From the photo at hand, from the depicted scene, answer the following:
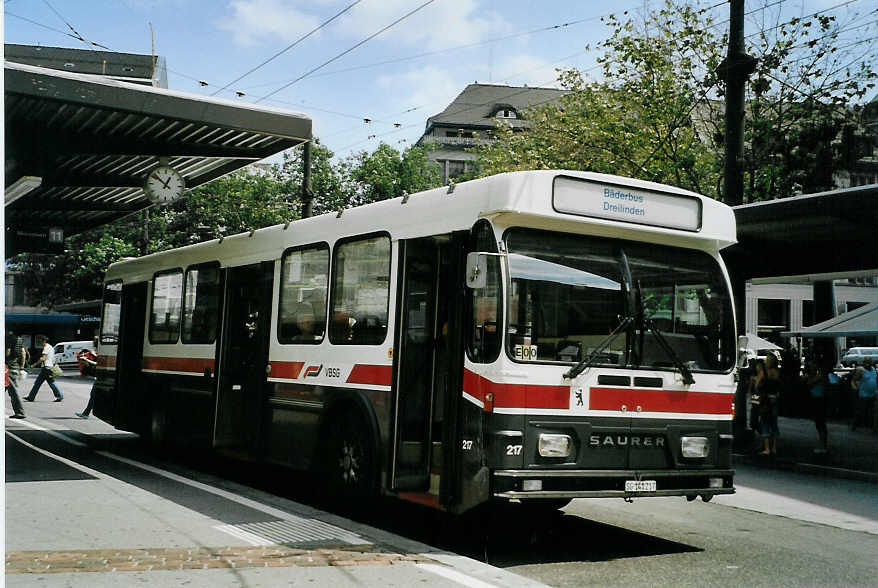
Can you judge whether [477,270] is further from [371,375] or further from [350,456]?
[350,456]

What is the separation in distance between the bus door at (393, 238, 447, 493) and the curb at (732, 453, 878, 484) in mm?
8469

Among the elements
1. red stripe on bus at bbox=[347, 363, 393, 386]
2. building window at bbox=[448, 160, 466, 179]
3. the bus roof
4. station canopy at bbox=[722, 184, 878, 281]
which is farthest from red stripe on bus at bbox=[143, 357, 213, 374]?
building window at bbox=[448, 160, 466, 179]

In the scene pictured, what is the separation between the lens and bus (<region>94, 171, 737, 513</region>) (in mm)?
→ 7441

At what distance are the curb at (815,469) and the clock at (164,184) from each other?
10.3m

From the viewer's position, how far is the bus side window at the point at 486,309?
7.40 metres

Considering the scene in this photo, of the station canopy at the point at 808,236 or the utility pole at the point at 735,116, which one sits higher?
the utility pole at the point at 735,116

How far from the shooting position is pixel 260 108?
13008mm

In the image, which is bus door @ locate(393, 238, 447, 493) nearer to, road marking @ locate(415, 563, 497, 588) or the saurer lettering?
the saurer lettering

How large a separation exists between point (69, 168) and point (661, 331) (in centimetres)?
1254

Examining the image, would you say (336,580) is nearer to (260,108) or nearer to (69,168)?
(260,108)

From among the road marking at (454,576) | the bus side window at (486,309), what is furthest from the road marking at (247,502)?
the bus side window at (486,309)

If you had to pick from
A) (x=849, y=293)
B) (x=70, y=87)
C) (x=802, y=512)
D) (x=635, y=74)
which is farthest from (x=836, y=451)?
(x=849, y=293)

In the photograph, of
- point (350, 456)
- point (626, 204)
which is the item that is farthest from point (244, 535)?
point (626, 204)

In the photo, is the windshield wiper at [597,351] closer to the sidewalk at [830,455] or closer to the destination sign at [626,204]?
the destination sign at [626,204]
